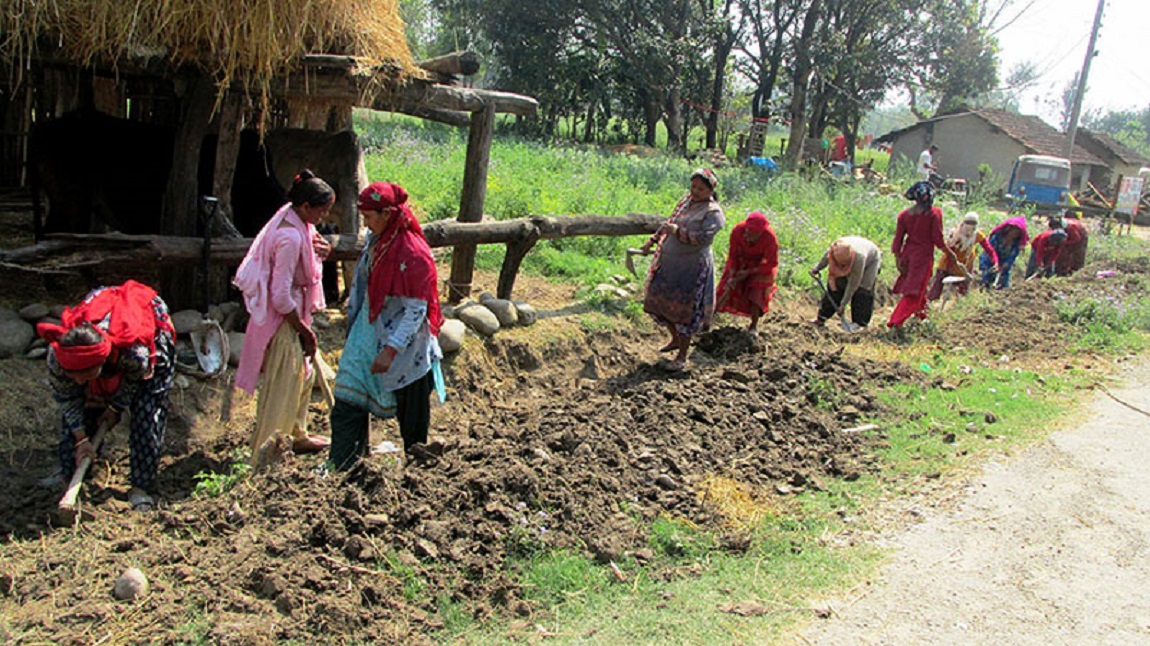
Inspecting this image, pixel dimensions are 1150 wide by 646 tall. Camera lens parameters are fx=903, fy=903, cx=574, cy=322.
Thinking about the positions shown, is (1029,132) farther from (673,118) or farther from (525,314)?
(525,314)

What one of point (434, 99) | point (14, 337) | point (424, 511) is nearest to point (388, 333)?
point (424, 511)

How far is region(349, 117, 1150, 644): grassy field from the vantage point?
394 centimetres

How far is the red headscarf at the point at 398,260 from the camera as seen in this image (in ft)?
14.8

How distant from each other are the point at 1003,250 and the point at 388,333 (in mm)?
11277

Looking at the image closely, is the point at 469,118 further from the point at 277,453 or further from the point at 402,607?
the point at 402,607

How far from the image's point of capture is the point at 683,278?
299 inches

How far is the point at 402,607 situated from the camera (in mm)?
3703

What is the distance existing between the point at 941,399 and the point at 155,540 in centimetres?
590

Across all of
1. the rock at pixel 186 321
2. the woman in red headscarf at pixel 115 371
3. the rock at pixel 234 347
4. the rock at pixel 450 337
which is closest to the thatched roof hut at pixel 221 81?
the rock at pixel 186 321

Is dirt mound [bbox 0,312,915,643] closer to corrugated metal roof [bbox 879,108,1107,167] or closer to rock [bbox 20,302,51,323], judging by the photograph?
rock [bbox 20,302,51,323]

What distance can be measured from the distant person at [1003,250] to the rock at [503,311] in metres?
8.06

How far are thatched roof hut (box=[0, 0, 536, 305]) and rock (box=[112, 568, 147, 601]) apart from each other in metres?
3.26

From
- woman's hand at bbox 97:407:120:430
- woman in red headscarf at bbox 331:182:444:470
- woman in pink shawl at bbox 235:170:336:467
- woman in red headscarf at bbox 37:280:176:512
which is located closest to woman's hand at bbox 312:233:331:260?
woman in pink shawl at bbox 235:170:336:467

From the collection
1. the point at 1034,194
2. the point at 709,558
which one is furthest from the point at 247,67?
the point at 1034,194
